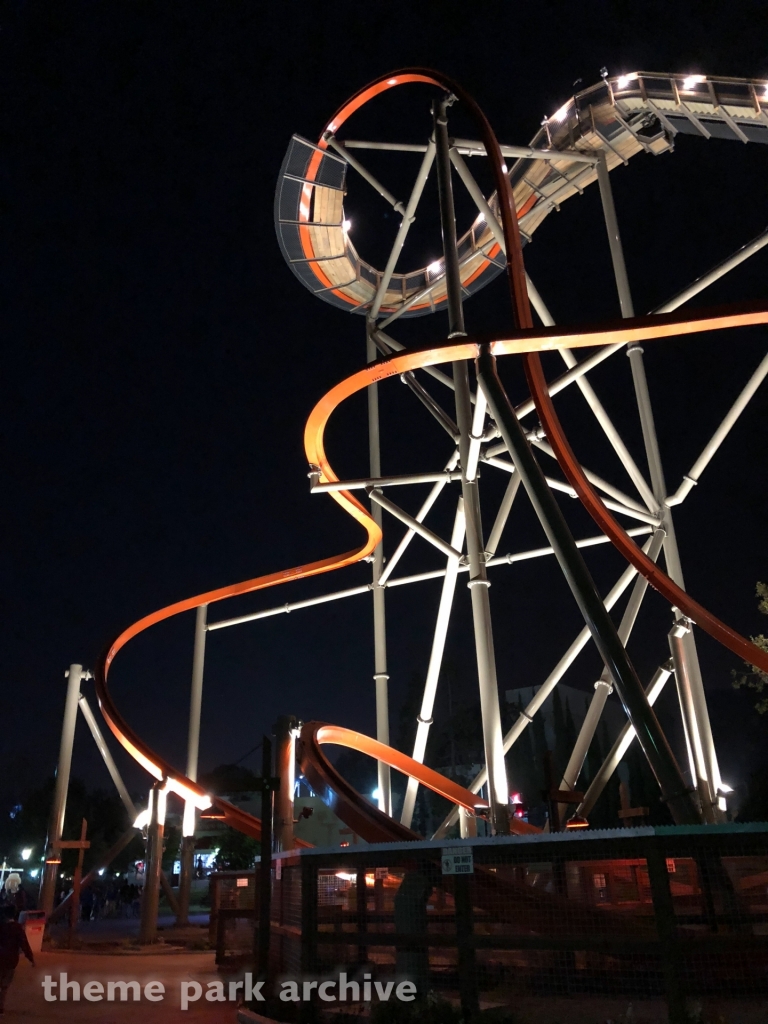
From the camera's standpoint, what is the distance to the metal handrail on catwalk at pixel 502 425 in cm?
839

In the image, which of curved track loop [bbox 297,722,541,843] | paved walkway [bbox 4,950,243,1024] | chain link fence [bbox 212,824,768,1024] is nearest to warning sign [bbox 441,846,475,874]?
chain link fence [bbox 212,824,768,1024]

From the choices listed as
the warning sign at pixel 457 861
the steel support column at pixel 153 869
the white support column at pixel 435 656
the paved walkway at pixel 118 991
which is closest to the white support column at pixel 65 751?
the steel support column at pixel 153 869

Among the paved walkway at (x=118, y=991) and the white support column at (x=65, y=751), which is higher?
the white support column at (x=65, y=751)

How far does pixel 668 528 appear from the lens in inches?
467

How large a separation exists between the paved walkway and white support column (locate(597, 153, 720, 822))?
20.4ft

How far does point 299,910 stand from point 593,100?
13207 millimetres

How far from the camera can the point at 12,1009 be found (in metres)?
7.21

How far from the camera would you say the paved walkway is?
6684mm

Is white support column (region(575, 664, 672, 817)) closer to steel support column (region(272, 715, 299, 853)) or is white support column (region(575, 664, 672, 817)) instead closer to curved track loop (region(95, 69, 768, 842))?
curved track loop (region(95, 69, 768, 842))

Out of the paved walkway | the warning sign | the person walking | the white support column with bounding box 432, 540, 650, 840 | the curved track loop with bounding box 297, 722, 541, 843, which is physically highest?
the white support column with bounding box 432, 540, 650, 840

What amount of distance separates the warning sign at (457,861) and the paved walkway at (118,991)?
287 centimetres

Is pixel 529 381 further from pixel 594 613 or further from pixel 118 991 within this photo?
pixel 118 991

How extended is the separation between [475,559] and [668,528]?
11.9 ft

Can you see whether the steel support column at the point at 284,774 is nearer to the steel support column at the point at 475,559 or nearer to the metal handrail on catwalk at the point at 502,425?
the metal handrail on catwalk at the point at 502,425
